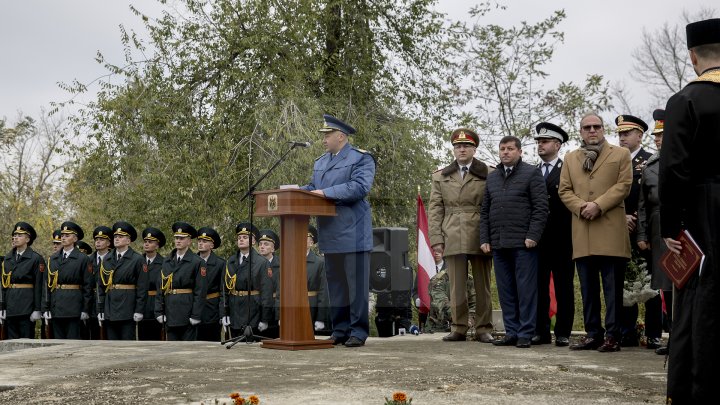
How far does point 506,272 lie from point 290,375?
265 cm

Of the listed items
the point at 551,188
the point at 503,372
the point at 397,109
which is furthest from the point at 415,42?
the point at 503,372

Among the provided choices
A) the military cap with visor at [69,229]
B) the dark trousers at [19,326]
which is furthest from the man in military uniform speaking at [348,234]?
the dark trousers at [19,326]

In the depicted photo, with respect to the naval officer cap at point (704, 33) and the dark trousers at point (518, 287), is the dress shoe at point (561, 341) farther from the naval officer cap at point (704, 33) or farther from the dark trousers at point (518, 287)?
the naval officer cap at point (704, 33)

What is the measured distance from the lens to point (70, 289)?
32.0 feet

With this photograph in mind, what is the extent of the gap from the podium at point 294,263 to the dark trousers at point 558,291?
181 cm

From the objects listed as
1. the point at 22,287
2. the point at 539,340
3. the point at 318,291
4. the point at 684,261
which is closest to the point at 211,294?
the point at 318,291

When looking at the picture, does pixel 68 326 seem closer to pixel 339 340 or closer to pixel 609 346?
pixel 339 340

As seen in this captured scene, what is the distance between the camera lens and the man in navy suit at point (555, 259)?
6867 millimetres

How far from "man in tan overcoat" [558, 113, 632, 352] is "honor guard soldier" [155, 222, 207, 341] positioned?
4.24 metres

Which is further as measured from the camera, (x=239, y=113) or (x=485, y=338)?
(x=239, y=113)

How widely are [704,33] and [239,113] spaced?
11441 mm

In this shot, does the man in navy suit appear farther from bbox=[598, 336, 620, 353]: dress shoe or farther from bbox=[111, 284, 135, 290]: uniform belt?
bbox=[111, 284, 135, 290]: uniform belt

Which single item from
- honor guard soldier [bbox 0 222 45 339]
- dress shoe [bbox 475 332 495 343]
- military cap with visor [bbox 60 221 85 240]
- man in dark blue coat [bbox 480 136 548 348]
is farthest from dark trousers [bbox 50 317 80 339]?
man in dark blue coat [bbox 480 136 548 348]

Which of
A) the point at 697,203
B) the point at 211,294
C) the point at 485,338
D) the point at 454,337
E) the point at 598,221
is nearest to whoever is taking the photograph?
the point at 697,203
